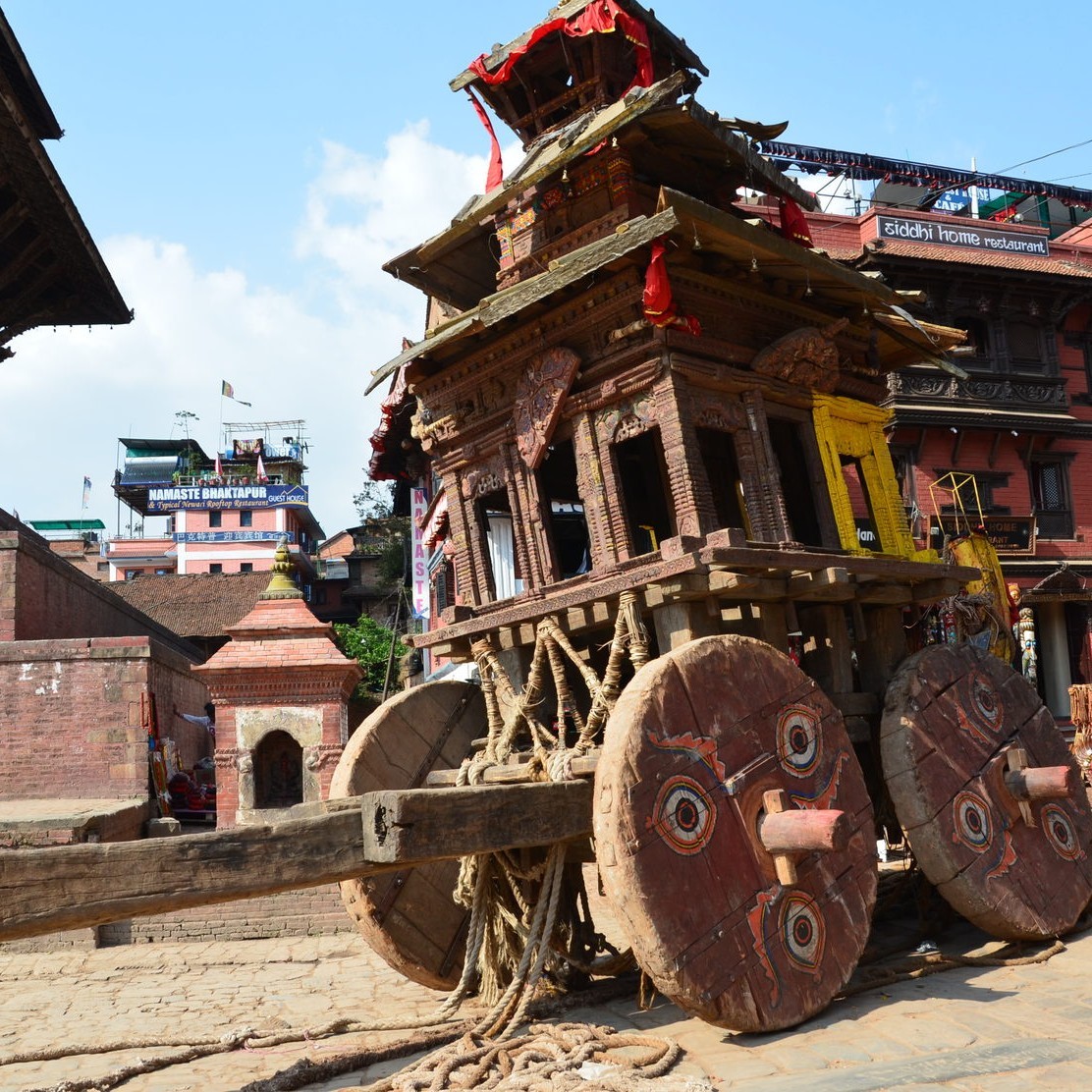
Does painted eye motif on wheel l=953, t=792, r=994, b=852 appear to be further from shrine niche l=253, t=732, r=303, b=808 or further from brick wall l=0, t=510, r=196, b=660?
brick wall l=0, t=510, r=196, b=660

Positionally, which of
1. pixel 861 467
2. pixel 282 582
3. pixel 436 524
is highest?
pixel 436 524

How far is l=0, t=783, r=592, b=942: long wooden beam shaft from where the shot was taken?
157 inches

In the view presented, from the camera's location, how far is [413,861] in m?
5.07

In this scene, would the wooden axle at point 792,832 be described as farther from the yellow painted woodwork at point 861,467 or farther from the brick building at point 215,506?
the brick building at point 215,506

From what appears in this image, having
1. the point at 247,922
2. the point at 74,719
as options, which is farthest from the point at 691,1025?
the point at 74,719

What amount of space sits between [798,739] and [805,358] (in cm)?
333

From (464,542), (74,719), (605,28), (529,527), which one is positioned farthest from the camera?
(74,719)

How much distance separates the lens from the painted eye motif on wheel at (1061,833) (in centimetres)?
762

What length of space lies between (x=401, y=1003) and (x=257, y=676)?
→ 334 inches

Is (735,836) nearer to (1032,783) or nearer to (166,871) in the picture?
(1032,783)

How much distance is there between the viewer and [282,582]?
17.8 metres

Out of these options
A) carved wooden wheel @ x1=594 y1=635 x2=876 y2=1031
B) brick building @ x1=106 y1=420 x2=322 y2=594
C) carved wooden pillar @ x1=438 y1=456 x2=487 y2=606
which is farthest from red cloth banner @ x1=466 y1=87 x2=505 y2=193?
brick building @ x1=106 y1=420 x2=322 y2=594

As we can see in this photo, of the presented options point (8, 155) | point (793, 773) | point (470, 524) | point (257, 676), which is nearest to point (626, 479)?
point (470, 524)

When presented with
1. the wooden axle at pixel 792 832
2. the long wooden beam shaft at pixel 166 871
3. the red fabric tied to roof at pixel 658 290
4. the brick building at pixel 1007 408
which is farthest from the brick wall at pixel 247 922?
the brick building at pixel 1007 408
